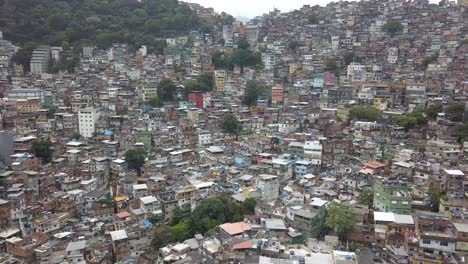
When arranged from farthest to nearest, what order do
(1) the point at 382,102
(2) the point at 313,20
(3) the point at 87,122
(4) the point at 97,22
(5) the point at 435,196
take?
(2) the point at 313,20, (4) the point at 97,22, (1) the point at 382,102, (3) the point at 87,122, (5) the point at 435,196

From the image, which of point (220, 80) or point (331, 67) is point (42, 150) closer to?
point (220, 80)

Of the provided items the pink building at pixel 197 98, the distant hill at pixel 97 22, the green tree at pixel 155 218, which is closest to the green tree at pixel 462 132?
the green tree at pixel 155 218

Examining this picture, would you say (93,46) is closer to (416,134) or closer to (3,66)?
(3,66)

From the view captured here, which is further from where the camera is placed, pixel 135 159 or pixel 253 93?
pixel 253 93

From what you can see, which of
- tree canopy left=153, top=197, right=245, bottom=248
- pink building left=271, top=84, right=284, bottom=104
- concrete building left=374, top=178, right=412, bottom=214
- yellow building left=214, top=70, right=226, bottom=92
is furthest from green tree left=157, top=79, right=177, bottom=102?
concrete building left=374, top=178, right=412, bottom=214

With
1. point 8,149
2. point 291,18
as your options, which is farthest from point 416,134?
point 291,18

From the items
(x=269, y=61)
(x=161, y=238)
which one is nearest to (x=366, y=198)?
(x=161, y=238)

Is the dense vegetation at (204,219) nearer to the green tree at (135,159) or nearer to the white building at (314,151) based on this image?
the green tree at (135,159)

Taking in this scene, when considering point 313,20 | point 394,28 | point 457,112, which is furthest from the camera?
point 313,20
